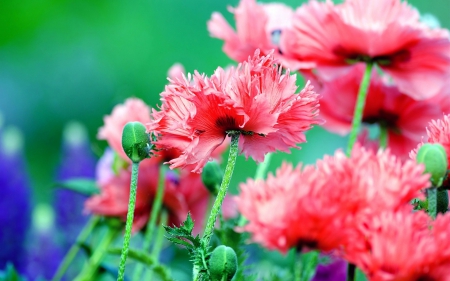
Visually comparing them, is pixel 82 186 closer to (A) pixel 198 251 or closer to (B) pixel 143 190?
(B) pixel 143 190

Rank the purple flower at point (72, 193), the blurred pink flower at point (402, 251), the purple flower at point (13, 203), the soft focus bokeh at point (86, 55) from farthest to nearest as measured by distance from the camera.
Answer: the soft focus bokeh at point (86, 55) < the purple flower at point (72, 193) < the purple flower at point (13, 203) < the blurred pink flower at point (402, 251)

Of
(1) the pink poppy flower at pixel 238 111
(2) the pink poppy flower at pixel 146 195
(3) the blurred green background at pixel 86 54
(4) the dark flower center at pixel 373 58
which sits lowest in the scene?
Answer: (1) the pink poppy flower at pixel 238 111

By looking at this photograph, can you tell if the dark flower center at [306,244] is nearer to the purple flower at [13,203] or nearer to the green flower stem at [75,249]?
the green flower stem at [75,249]

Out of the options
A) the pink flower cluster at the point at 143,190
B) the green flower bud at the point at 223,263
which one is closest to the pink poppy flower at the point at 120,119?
the pink flower cluster at the point at 143,190

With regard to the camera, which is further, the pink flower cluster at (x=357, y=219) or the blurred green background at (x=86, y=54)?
the blurred green background at (x=86, y=54)

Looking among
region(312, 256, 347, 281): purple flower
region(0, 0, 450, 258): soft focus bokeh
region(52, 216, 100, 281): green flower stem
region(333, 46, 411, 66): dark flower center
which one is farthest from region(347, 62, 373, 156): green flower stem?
region(0, 0, 450, 258): soft focus bokeh

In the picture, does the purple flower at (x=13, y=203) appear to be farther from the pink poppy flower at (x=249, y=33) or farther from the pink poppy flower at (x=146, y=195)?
the pink poppy flower at (x=249, y=33)

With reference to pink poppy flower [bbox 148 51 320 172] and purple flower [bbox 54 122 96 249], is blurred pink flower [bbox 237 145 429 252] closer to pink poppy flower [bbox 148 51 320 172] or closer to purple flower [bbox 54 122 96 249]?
pink poppy flower [bbox 148 51 320 172]

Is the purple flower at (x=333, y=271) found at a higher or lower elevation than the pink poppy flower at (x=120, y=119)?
lower

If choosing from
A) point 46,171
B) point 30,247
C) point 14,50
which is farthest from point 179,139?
point 14,50

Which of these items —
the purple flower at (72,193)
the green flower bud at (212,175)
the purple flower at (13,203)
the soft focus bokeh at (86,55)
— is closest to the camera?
the green flower bud at (212,175)
